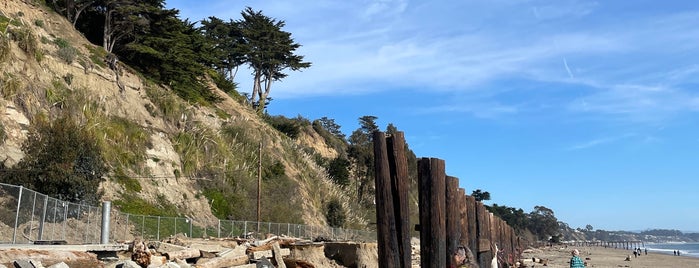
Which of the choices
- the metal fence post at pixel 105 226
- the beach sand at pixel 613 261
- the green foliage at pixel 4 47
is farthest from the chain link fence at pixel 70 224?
the beach sand at pixel 613 261

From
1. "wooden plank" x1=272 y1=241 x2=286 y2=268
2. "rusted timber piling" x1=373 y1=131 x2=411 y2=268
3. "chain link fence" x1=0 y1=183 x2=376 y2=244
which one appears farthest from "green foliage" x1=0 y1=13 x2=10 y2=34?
"rusted timber piling" x1=373 y1=131 x2=411 y2=268

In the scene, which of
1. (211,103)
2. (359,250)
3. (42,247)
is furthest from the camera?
(211,103)

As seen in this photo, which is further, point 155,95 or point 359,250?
point 155,95

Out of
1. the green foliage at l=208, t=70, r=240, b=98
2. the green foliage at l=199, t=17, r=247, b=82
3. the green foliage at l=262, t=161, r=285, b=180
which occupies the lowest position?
the green foliage at l=262, t=161, r=285, b=180

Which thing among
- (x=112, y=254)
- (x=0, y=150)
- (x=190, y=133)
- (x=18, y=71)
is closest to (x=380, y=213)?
(x=112, y=254)

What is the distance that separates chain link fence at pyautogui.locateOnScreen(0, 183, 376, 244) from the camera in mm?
16016

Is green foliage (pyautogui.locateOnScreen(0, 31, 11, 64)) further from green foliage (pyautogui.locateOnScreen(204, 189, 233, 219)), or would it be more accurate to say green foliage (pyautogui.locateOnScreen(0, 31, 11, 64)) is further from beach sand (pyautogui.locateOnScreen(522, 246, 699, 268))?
beach sand (pyautogui.locateOnScreen(522, 246, 699, 268))

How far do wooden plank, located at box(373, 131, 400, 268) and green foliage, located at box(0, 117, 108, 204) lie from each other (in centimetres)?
2053

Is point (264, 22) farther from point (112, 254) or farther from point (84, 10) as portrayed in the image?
point (112, 254)

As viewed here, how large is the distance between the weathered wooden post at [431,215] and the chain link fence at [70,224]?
9.66 m

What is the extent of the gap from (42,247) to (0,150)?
53.8 ft

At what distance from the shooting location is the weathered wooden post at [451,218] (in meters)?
10.8

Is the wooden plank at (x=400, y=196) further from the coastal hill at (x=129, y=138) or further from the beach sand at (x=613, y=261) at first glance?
the beach sand at (x=613, y=261)

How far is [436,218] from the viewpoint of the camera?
970 cm
